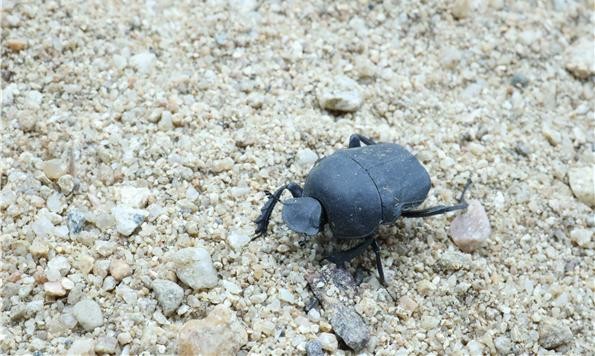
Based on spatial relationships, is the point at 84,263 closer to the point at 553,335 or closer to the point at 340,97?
the point at 340,97

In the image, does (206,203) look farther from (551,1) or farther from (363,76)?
(551,1)

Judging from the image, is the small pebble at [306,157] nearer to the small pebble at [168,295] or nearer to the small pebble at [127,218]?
the small pebble at [127,218]

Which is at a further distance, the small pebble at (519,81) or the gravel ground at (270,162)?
the small pebble at (519,81)

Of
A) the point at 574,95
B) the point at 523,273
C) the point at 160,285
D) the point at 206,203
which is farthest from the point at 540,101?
the point at 160,285

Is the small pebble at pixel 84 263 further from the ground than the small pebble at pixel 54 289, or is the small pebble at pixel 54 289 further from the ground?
the small pebble at pixel 84 263

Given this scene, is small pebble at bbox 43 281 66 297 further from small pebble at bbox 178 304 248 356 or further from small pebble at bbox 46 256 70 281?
small pebble at bbox 178 304 248 356

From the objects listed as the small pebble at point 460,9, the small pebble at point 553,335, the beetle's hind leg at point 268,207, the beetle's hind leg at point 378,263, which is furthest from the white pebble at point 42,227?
the small pebble at point 460,9
